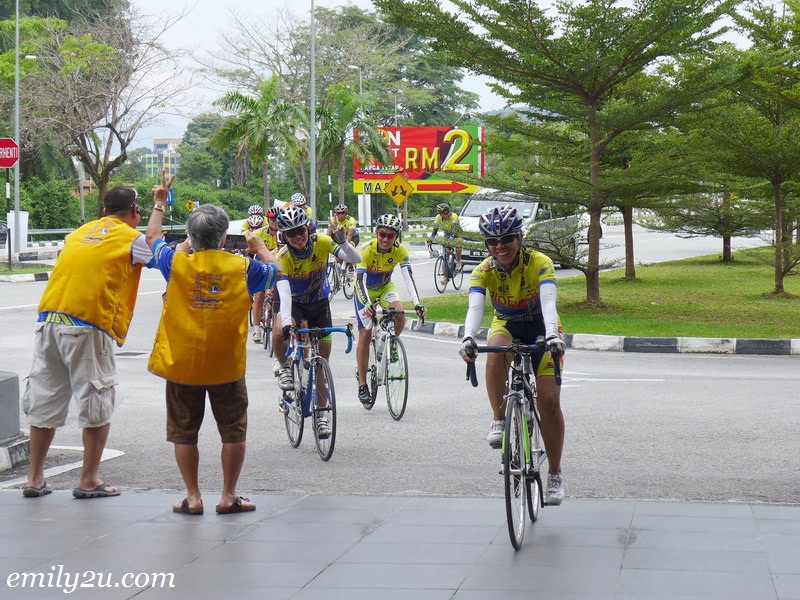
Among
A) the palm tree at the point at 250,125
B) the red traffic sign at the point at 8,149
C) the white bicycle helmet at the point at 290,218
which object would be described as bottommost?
the white bicycle helmet at the point at 290,218

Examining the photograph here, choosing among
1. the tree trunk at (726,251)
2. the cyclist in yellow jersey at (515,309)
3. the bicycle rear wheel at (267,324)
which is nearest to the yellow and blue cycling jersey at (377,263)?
the cyclist in yellow jersey at (515,309)

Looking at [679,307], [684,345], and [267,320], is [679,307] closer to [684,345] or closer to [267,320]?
[684,345]

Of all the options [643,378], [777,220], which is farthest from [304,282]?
[777,220]

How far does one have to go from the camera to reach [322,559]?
559 centimetres

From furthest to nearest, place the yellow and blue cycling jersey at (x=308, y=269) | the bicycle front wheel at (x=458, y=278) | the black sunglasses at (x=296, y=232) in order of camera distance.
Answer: the bicycle front wheel at (x=458, y=278), the yellow and blue cycling jersey at (x=308, y=269), the black sunglasses at (x=296, y=232)

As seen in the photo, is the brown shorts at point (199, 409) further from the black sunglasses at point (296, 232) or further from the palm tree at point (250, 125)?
the palm tree at point (250, 125)

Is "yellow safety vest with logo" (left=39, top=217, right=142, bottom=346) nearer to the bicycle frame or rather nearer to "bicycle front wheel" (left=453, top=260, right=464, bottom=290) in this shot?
the bicycle frame

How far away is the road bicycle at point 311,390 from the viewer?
8.40 metres

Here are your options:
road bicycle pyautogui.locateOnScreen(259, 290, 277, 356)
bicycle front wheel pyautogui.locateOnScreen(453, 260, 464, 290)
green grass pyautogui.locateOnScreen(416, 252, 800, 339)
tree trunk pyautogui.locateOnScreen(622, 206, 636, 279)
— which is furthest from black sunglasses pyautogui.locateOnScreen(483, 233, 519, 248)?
tree trunk pyautogui.locateOnScreen(622, 206, 636, 279)

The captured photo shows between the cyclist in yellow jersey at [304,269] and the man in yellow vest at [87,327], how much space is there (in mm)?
1918

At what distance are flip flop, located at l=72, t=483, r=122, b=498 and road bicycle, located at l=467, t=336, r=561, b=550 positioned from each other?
2.45m

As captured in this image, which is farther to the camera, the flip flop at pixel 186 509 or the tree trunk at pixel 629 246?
the tree trunk at pixel 629 246

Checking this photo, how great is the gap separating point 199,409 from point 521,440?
1924mm

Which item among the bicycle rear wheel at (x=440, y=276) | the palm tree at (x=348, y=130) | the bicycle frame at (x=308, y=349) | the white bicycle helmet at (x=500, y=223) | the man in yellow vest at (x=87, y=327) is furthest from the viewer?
the palm tree at (x=348, y=130)
